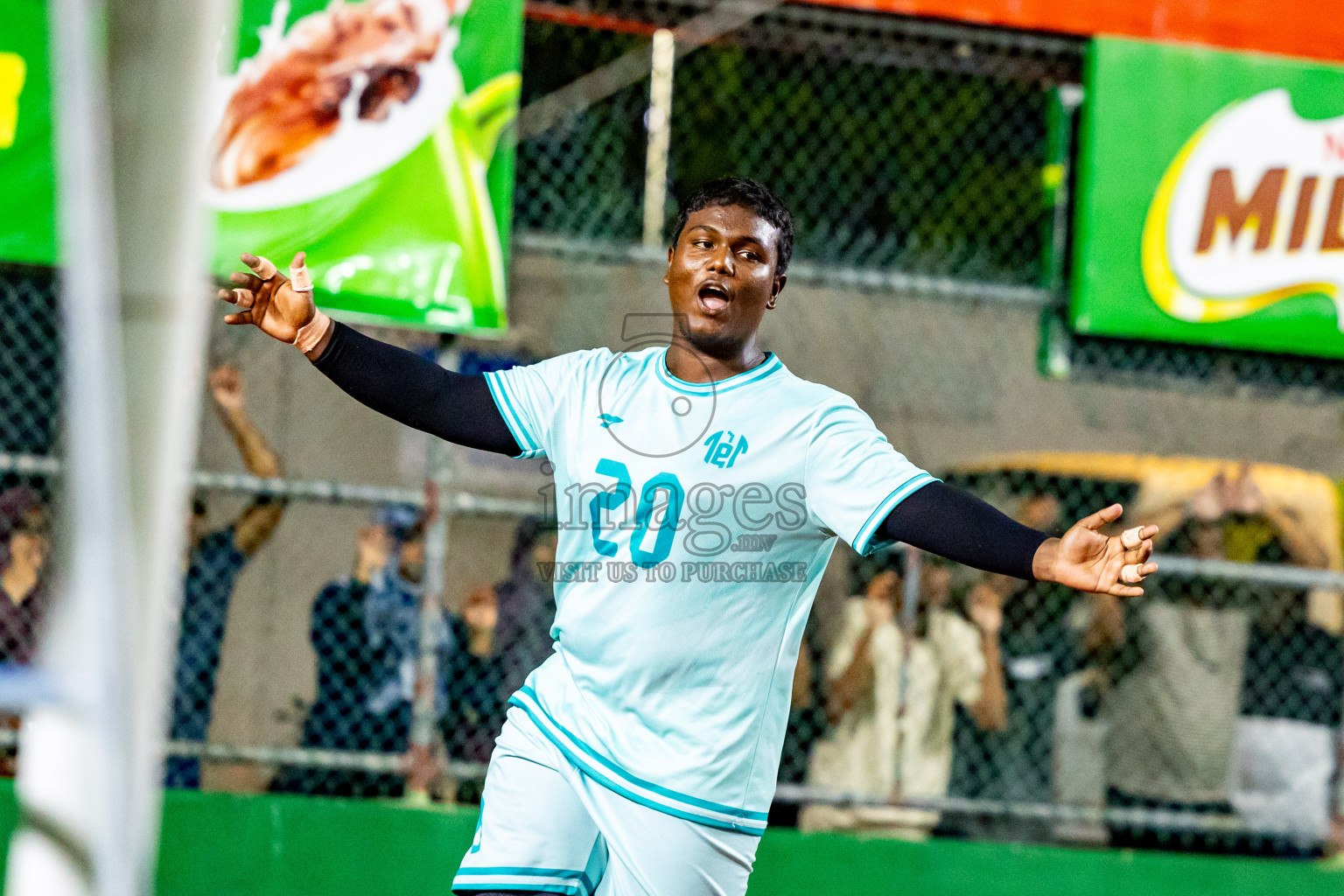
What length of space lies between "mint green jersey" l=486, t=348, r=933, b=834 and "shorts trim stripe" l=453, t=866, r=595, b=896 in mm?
210

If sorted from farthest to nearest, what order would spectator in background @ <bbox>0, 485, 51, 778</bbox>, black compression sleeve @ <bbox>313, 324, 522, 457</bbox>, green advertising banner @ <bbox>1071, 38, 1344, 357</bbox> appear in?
green advertising banner @ <bbox>1071, 38, 1344, 357</bbox> → spectator in background @ <bbox>0, 485, 51, 778</bbox> → black compression sleeve @ <bbox>313, 324, 522, 457</bbox>

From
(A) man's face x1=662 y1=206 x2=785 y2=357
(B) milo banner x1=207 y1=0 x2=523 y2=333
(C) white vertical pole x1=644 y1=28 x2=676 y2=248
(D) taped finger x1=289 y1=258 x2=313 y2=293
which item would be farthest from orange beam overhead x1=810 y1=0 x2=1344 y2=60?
(D) taped finger x1=289 y1=258 x2=313 y2=293

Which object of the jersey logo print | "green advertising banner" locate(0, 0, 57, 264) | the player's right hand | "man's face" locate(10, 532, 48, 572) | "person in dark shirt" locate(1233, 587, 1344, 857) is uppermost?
"green advertising banner" locate(0, 0, 57, 264)

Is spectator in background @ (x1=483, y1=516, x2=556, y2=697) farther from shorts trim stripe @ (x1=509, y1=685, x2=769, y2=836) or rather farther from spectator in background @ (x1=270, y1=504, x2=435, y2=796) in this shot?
shorts trim stripe @ (x1=509, y1=685, x2=769, y2=836)

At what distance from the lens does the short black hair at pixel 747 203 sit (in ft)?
9.80

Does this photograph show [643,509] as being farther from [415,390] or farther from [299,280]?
[299,280]

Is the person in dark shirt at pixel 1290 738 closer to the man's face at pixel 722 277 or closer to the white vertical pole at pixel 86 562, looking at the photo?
the man's face at pixel 722 277

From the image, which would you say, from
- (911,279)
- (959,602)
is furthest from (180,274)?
(959,602)

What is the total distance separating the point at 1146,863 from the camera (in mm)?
5797

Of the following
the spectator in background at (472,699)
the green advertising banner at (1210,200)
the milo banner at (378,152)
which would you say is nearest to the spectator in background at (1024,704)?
the green advertising banner at (1210,200)

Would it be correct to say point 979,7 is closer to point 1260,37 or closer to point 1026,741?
point 1260,37

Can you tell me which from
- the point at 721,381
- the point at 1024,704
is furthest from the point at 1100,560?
the point at 1024,704

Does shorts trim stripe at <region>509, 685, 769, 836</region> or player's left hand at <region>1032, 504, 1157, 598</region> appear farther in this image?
shorts trim stripe at <region>509, 685, 769, 836</region>

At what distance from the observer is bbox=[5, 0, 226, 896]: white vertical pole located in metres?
1.48
